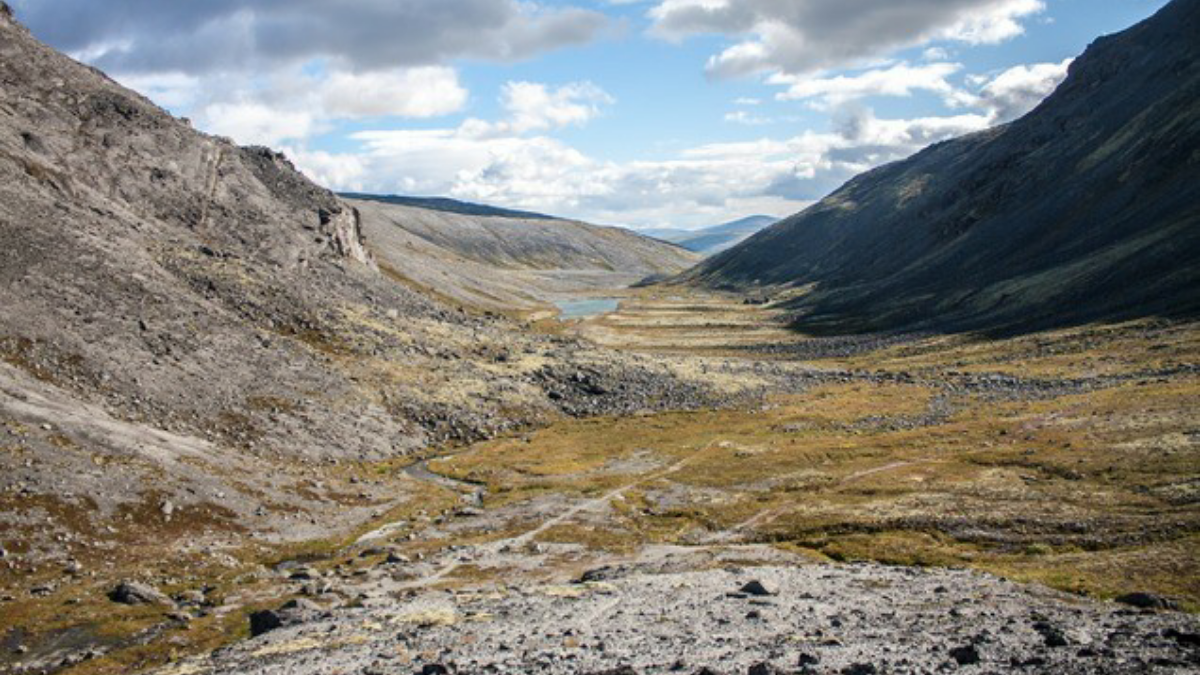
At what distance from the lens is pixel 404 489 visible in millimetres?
74188

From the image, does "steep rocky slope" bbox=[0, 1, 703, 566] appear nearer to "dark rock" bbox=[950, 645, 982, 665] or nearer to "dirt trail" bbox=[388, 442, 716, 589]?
"dirt trail" bbox=[388, 442, 716, 589]

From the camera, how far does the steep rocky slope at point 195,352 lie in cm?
5712

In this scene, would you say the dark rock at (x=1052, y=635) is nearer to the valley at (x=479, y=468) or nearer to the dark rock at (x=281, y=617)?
the valley at (x=479, y=468)

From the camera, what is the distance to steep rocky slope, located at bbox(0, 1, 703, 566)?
5712cm

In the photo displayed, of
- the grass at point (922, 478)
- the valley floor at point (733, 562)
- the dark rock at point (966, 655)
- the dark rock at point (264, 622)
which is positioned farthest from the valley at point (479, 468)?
the grass at point (922, 478)

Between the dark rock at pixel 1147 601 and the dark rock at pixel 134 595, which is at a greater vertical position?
the dark rock at pixel 1147 601

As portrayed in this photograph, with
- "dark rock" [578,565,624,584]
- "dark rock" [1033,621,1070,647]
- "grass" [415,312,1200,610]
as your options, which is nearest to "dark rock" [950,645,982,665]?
"dark rock" [1033,621,1070,647]

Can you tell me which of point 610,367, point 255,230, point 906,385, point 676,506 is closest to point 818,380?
point 906,385

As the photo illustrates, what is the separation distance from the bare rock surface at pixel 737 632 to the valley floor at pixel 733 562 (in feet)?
0.59

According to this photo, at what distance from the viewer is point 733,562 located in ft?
174

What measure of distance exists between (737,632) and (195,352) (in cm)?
6918

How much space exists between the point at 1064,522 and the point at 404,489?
54954 mm

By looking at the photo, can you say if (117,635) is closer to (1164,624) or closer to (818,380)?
(1164,624)

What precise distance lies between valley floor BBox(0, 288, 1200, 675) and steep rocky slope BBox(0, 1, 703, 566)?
18.3 feet
